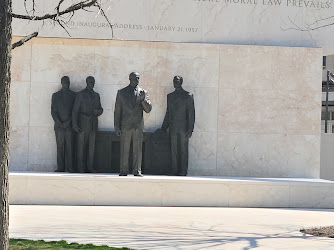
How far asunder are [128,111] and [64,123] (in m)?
1.91

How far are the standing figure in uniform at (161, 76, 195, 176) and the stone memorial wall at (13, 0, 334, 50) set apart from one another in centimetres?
153

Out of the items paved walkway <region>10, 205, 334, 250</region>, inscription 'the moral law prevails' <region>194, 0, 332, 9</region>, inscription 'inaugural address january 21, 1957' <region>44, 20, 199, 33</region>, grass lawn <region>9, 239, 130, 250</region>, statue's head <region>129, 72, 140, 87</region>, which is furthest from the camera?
inscription 'the moral law prevails' <region>194, 0, 332, 9</region>

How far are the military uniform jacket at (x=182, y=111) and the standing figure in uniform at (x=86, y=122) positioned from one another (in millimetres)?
1754

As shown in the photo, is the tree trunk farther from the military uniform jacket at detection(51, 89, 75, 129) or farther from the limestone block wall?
the limestone block wall

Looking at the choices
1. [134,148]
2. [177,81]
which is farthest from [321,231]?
[177,81]

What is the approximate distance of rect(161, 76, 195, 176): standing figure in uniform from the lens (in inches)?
681

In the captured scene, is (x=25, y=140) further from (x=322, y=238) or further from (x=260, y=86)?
(x=322, y=238)

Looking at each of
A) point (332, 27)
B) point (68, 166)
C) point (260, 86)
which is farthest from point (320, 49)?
point (68, 166)

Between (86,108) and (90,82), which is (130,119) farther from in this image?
(90,82)

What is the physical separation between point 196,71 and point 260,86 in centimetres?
166

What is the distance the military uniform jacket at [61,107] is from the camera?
1734 centimetres

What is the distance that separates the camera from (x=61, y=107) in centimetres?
1734

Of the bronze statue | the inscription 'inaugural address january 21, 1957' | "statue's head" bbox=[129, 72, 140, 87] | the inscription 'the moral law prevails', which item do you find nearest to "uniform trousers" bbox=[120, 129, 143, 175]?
the bronze statue

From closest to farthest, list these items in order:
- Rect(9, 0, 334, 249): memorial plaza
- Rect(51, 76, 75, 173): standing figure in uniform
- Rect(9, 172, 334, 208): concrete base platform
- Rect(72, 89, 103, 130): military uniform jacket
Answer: Rect(9, 172, 334, 208): concrete base platform → Rect(9, 0, 334, 249): memorial plaza → Rect(72, 89, 103, 130): military uniform jacket → Rect(51, 76, 75, 173): standing figure in uniform
